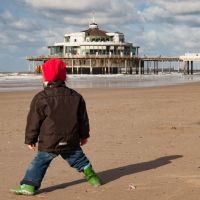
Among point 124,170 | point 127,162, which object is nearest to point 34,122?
point 124,170

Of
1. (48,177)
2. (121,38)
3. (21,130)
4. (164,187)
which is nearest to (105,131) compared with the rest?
(21,130)

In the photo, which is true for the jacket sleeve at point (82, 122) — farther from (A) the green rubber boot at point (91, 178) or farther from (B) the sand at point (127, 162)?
(B) the sand at point (127, 162)

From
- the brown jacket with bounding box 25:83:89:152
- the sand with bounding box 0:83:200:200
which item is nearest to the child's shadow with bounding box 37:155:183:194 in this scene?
the sand with bounding box 0:83:200:200

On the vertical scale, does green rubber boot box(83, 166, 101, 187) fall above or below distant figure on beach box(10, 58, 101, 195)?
below

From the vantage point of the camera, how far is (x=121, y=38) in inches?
3467

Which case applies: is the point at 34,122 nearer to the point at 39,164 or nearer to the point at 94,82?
the point at 39,164

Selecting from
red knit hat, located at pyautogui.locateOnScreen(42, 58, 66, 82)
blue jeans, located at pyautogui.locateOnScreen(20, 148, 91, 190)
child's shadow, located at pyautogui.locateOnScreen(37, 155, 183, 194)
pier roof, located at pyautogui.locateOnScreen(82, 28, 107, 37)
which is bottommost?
child's shadow, located at pyautogui.locateOnScreen(37, 155, 183, 194)

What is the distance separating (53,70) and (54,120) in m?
0.48

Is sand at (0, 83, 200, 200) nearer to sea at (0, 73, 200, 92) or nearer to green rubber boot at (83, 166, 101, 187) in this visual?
green rubber boot at (83, 166, 101, 187)

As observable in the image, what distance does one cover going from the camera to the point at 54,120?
4535mm

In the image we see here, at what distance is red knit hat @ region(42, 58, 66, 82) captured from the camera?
15.0 feet

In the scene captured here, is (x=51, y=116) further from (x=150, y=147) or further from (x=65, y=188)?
(x=150, y=147)

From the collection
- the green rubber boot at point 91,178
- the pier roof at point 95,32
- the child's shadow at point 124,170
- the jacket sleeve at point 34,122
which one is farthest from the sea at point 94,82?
the pier roof at point 95,32

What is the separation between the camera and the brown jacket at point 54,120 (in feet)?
14.8
